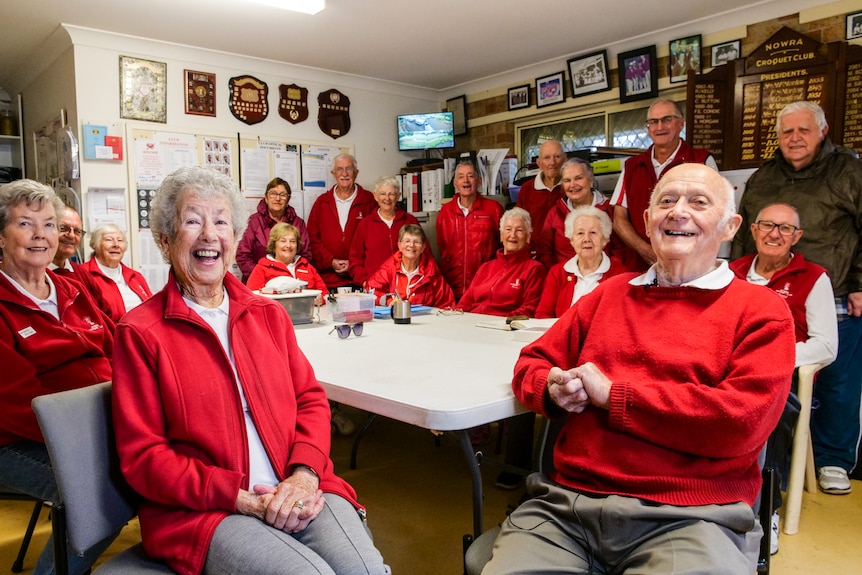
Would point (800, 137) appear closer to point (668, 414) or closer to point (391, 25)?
point (668, 414)

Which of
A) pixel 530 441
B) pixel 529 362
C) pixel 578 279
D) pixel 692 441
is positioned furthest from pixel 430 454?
pixel 692 441

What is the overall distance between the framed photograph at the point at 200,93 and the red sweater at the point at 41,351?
10.9 feet

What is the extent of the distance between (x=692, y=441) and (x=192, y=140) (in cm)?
467

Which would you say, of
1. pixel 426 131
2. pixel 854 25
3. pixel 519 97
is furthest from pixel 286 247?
pixel 854 25

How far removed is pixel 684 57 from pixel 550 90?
1.18 meters

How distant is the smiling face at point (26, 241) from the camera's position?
1.85m

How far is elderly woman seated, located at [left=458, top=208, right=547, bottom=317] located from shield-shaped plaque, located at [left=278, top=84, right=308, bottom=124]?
2722 mm

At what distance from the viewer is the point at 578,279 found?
3010 mm

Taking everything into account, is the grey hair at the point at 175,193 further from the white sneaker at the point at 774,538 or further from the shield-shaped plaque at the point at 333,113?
the shield-shaped plaque at the point at 333,113

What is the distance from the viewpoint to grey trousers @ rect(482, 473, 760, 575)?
1160mm

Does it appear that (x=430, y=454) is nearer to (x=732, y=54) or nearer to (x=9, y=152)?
(x=732, y=54)

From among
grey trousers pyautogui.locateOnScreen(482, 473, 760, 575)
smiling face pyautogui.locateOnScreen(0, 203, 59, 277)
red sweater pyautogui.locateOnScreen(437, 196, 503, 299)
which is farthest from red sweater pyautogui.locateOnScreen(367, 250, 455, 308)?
grey trousers pyautogui.locateOnScreen(482, 473, 760, 575)

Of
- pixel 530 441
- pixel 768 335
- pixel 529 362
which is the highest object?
pixel 768 335

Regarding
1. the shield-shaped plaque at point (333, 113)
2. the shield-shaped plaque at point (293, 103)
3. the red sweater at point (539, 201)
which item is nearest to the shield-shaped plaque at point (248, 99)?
the shield-shaped plaque at point (293, 103)
